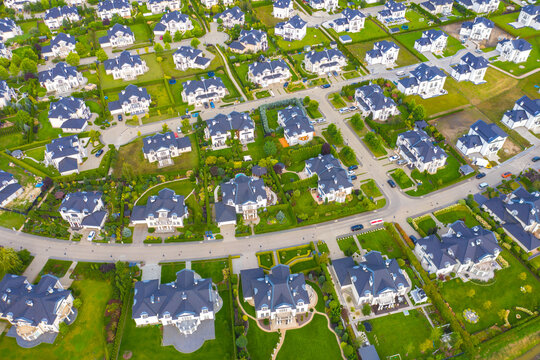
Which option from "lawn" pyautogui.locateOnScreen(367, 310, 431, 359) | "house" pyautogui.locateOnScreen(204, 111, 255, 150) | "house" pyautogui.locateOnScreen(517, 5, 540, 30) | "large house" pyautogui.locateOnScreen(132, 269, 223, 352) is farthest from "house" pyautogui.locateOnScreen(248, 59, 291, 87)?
"house" pyautogui.locateOnScreen(517, 5, 540, 30)

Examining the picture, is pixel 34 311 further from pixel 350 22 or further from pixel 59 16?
pixel 350 22

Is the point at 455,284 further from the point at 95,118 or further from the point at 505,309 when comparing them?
the point at 95,118

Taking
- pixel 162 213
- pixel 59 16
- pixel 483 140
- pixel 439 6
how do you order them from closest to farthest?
pixel 162 213 < pixel 483 140 < pixel 59 16 < pixel 439 6

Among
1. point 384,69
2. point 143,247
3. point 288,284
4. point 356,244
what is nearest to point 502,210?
point 356,244

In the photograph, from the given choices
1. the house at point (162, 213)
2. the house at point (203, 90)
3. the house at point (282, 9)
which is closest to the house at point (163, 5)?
the house at point (282, 9)

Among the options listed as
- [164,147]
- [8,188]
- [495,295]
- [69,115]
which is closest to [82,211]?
[8,188]
